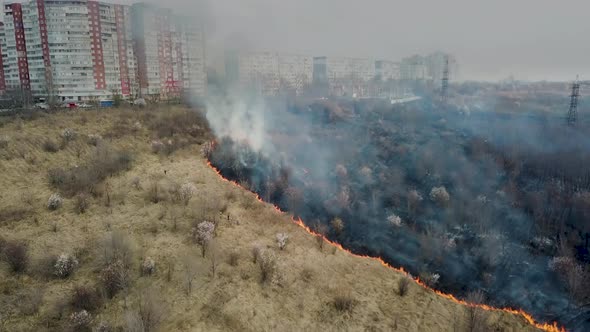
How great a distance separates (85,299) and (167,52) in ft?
143

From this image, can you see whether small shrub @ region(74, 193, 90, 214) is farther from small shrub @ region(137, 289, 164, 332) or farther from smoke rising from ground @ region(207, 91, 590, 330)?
smoke rising from ground @ region(207, 91, 590, 330)

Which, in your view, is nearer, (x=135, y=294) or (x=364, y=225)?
(x=135, y=294)

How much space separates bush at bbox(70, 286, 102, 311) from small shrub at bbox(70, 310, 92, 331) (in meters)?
0.64

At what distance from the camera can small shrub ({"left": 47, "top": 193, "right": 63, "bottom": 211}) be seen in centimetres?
2156

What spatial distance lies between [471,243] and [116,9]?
154 feet

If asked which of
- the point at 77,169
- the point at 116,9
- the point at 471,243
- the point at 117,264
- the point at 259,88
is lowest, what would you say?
the point at 471,243

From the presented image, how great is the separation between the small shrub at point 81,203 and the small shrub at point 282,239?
36.2ft

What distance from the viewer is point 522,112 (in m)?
61.8

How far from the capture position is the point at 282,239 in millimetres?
21797

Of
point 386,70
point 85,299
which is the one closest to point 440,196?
point 85,299

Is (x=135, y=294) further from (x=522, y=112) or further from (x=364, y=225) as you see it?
(x=522, y=112)

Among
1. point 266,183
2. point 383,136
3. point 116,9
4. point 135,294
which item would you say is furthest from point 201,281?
point 116,9

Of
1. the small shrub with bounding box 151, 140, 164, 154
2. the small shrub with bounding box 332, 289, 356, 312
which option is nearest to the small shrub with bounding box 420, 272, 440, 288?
the small shrub with bounding box 332, 289, 356, 312

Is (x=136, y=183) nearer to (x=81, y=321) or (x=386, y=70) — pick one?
(x=81, y=321)
